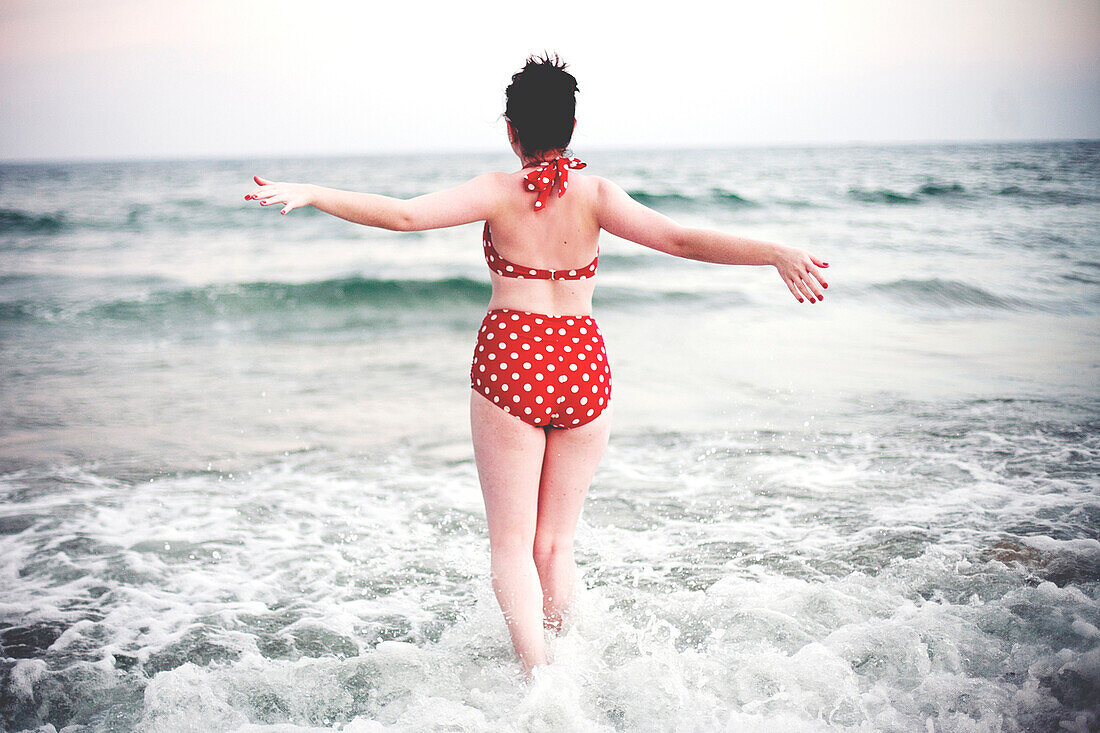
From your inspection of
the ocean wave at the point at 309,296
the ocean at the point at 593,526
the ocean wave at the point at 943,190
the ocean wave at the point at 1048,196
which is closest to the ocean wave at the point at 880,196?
the ocean wave at the point at 943,190

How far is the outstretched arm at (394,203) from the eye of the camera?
2369 millimetres

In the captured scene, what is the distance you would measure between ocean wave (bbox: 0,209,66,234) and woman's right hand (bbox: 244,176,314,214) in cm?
2020

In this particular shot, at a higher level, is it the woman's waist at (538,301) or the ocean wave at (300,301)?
the woman's waist at (538,301)

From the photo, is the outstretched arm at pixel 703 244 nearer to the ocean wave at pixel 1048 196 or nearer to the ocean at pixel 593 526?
the ocean at pixel 593 526

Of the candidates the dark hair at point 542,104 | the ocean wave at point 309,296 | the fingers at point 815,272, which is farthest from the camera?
the ocean wave at point 309,296

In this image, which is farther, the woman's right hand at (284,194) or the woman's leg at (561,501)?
the woman's leg at (561,501)

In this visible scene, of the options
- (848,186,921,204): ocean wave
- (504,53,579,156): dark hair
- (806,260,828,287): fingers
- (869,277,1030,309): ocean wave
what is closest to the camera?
(806,260,828,287): fingers

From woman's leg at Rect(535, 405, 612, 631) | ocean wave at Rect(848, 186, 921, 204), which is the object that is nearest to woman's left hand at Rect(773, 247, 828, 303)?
woman's leg at Rect(535, 405, 612, 631)

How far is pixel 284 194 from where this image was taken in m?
2.35

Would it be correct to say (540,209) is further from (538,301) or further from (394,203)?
(394,203)

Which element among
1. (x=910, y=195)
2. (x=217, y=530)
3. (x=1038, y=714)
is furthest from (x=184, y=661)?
(x=910, y=195)

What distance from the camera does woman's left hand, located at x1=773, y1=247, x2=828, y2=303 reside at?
248 centimetres

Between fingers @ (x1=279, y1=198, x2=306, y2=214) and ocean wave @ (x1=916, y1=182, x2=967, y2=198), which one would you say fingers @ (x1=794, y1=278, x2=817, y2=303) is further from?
ocean wave @ (x1=916, y1=182, x2=967, y2=198)

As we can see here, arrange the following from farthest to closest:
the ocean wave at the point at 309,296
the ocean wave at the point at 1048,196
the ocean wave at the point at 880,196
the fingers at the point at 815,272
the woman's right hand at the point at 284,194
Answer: the ocean wave at the point at 880,196
the ocean wave at the point at 1048,196
the ocean wave at the point at 309,296
the fingers at the point at 815,272
the woman's right hand at the point at 284,194
